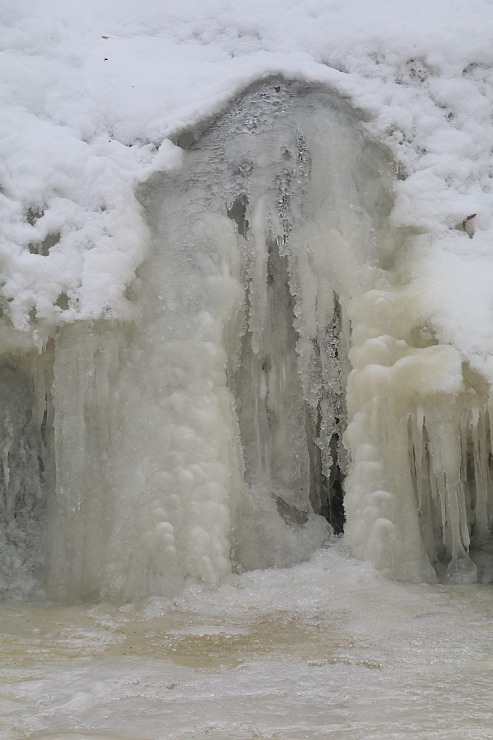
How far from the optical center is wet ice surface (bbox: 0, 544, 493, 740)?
2.10m

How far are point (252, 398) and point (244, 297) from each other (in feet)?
2.08

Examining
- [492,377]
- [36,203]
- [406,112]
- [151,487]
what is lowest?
[151,487]

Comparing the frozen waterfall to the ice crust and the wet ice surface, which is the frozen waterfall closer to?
the ice crust

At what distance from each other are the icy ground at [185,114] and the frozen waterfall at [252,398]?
0.14m

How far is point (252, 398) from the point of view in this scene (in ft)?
16.3

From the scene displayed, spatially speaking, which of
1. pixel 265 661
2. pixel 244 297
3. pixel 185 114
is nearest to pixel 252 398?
pixel 244 297

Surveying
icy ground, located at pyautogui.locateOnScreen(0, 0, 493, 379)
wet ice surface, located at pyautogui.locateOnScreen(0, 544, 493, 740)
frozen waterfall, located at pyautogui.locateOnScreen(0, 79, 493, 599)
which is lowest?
wet ice surface, located at pyautogui.locateOnScreen(0, 544, 493, 740)

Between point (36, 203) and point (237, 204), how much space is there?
3.96ft

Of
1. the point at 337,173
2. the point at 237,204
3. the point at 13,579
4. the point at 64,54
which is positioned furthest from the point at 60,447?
the point at 64,54

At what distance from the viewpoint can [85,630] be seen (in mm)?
3543

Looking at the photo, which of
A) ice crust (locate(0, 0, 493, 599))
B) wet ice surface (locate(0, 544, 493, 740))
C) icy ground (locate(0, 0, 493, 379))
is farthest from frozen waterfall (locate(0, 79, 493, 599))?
wet ice surface (locate(0, 544, 493, 740))

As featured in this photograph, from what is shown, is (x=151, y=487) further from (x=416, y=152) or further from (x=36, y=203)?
(x=416, y=152)

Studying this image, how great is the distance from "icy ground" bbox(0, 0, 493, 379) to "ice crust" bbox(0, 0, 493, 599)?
0.6 inches

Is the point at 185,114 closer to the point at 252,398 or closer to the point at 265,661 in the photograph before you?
the point at 252,398
